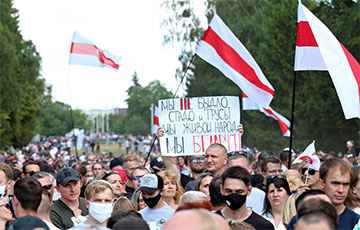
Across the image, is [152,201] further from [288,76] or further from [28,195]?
[288,76]

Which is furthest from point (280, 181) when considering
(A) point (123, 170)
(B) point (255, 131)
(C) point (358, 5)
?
(B) point (255, 131)

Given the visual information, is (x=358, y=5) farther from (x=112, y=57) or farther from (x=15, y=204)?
(x=15, y=204)

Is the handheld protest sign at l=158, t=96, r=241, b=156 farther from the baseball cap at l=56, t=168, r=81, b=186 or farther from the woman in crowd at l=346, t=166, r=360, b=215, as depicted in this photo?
the woman in crowd at l=346, t=166, r=360, b=215

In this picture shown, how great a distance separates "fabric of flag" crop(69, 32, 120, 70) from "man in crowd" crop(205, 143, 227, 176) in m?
7.42

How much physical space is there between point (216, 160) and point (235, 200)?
2662mm

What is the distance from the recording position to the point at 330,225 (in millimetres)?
4055

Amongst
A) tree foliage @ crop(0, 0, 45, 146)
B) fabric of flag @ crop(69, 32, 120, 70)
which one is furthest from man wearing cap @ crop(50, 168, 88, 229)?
tree foliage @ crop(0, 0, 45, 146)

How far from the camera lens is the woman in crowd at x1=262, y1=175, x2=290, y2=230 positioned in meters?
6.98

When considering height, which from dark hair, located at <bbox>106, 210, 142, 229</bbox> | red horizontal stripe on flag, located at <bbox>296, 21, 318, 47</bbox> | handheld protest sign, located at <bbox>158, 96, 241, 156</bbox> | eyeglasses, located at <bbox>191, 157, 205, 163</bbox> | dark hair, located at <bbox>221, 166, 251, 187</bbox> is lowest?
dark hair, located at <bbox>106, 210, 142, 229</bbox>

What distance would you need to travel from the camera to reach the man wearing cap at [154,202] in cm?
685

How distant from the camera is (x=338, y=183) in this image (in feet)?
20.3

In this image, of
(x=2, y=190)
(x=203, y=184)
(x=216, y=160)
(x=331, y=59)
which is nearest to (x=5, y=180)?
(x=2, y=190)

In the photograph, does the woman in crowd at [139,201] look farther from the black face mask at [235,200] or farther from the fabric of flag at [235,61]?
the fabric of flag at [235,61]

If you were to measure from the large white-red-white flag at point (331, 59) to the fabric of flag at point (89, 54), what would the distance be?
6.32 meters
